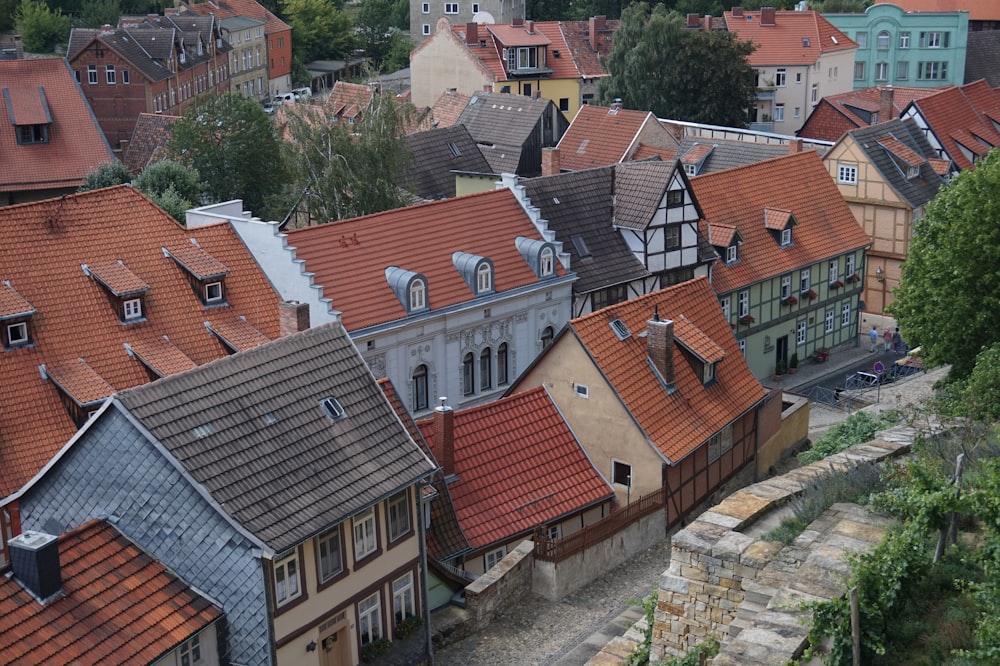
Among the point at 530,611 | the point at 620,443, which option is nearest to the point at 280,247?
the point at 620,443

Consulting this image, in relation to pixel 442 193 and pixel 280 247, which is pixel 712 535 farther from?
pixel 442 193

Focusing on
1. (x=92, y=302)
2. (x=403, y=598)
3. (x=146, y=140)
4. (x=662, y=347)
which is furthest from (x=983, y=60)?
(x=403, y=598)

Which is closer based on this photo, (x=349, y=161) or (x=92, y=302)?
(x=92, y=302)

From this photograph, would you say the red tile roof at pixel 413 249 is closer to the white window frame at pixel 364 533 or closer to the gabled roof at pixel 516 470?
the gabled roof at pixel 516 470

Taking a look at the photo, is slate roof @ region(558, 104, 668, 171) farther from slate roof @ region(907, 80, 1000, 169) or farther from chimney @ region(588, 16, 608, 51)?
chimney @ region(588, 16, 608, 51)

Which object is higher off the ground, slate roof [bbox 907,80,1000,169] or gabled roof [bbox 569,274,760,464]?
slate roof [bbox 907,80,1000,169]

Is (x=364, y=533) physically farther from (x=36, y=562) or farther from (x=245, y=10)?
(x=245, y=10)

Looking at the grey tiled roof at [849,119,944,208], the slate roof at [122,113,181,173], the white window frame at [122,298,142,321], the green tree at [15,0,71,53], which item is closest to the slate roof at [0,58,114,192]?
the slate roof at [122,113,181,173]
